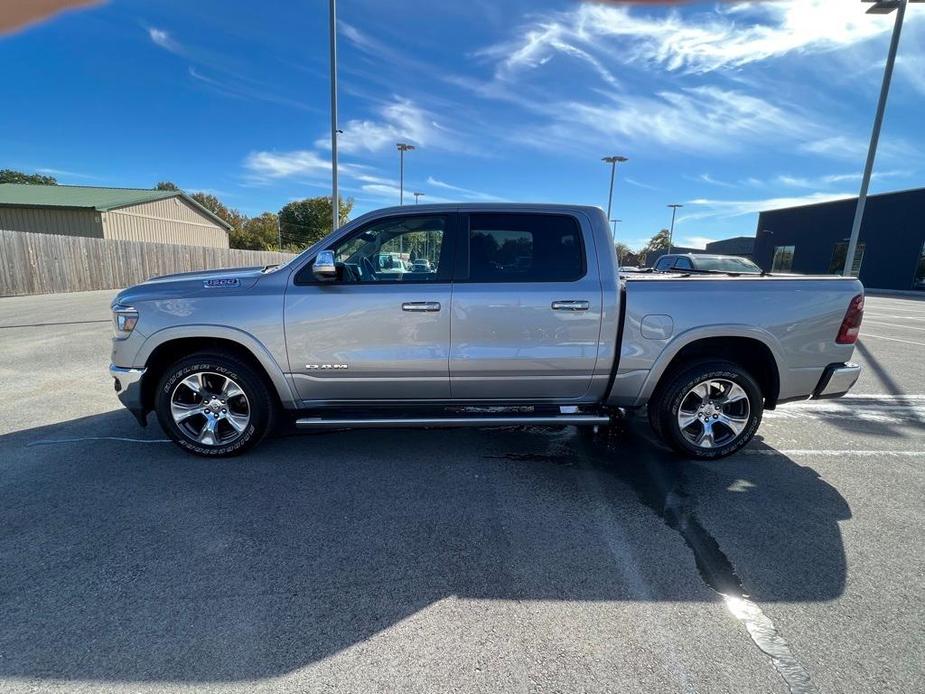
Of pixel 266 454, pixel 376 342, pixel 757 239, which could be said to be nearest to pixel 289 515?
pixel 266 454

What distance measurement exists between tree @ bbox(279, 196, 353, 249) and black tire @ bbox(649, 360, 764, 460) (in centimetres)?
5158

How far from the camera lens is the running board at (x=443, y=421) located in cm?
364

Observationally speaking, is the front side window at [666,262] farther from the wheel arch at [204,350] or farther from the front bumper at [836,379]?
the wheel arch at [204,350]

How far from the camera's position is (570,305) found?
3.63 m

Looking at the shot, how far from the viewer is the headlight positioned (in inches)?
144

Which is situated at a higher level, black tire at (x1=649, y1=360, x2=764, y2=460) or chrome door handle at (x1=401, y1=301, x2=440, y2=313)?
chrome door handle at (x1=401, y1=301, x2=440, y2=313)

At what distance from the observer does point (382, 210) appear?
383 cm

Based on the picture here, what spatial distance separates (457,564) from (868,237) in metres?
44.7

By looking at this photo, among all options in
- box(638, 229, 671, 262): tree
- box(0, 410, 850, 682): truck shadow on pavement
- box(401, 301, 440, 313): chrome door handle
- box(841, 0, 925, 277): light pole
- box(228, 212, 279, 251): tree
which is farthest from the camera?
box(638, 229, 671, 262): tree

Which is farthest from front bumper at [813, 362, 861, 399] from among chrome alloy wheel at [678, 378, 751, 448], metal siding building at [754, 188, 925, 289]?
metal siding building at [754, 188, 925, 289]

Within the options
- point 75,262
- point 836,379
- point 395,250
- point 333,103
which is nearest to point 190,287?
point 395,250

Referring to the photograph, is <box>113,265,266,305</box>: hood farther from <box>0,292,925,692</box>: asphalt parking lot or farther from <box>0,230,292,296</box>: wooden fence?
<box>0,230,292,296</box>: wooden fence

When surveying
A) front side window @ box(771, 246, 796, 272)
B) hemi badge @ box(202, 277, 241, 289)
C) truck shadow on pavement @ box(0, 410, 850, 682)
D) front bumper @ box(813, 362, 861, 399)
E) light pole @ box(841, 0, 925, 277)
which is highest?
light pole @ box(841, 0, 925, 277)

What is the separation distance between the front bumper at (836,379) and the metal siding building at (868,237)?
39399 mm
